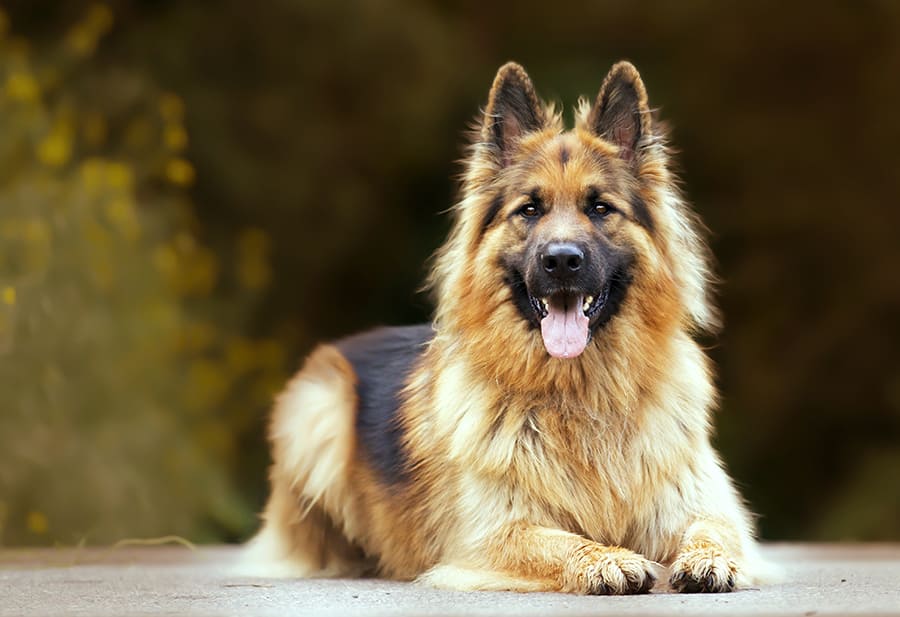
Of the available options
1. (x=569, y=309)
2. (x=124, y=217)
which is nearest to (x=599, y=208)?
(x=569, y=309)

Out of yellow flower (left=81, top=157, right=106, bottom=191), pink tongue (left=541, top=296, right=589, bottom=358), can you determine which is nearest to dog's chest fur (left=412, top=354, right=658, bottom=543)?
pink tongue (left=541, top=296, right=589, bottom=358)

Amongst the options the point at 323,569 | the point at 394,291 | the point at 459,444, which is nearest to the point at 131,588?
the point at 323,569

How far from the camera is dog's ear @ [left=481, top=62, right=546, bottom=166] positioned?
19.9 ft

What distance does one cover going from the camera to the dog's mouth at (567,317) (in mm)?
5512

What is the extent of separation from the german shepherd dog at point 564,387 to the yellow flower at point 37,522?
2.74 m

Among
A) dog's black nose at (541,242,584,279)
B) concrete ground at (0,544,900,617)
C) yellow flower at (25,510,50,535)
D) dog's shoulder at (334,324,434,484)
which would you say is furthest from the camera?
yellow flower at (25,510,50,535)

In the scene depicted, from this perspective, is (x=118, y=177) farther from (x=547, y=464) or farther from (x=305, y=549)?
(x=547, y=464)

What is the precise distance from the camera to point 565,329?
18.2 feet

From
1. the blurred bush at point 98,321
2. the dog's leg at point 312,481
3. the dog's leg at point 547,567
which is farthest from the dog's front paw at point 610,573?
the blurred bush at point 98,321

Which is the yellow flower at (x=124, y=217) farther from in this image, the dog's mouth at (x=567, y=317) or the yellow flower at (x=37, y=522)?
the dog's mouth at (x=567, y=317)

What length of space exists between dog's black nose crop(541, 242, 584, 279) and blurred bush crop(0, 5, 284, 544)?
349cm

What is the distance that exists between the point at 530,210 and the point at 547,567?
56.5 inches

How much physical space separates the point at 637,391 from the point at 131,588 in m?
2.23

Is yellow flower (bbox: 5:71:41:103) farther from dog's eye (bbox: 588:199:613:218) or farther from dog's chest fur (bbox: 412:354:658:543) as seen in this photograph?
dog's eye (bbox: 588:199:613:218)
